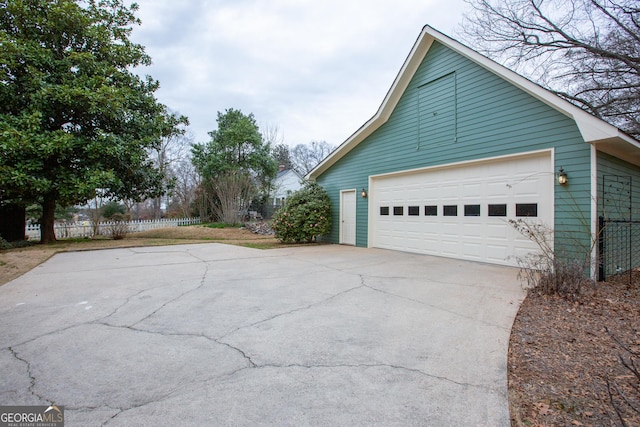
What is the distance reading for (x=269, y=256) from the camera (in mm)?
7977

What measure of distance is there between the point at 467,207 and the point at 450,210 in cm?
47

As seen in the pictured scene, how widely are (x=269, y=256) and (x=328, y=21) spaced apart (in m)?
8.28

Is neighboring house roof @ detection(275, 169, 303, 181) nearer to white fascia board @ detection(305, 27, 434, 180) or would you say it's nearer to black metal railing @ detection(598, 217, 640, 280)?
white fascia board @ detection(305, 27, 434, 180)

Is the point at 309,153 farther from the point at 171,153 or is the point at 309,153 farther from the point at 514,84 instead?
the point at 514,84

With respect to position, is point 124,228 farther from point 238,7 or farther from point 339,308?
point 339,308

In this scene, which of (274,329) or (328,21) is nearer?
(274,329)

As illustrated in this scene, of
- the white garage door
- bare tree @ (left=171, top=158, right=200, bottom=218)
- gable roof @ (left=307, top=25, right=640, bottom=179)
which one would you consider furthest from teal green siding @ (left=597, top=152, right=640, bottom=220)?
bare tree @ (left=171, top=158, right=200, bottom=218)

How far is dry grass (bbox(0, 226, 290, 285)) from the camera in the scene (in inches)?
248

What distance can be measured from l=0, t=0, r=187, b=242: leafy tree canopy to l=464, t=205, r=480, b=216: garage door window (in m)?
10.7

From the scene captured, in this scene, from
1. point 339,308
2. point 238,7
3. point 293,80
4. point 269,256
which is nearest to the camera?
point 339,308

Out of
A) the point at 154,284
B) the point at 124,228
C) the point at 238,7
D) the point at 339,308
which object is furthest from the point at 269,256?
the point at 124,228

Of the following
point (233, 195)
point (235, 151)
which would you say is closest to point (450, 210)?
point (233, 195)

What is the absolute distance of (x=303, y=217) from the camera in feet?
34.3

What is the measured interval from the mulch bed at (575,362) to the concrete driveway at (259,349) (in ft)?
0.50
